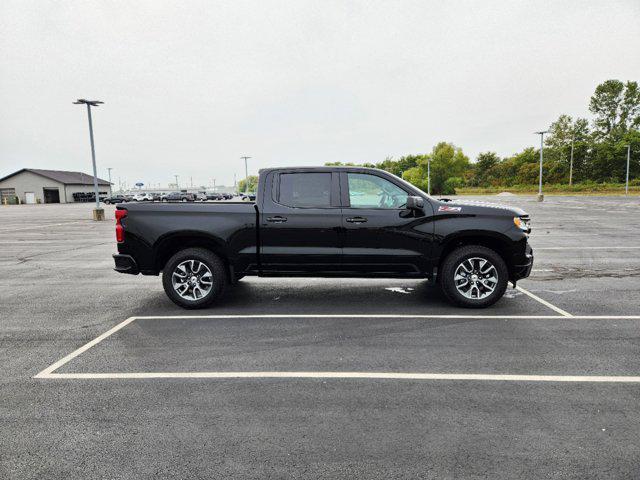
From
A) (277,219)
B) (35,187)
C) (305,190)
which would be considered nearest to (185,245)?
(277,219)

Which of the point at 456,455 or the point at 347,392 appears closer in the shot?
the point at 456,455

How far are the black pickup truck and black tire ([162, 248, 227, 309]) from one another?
0.05 ft

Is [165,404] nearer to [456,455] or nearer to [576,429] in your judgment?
[456,455]

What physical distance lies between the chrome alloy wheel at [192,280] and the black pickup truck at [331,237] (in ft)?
0.05

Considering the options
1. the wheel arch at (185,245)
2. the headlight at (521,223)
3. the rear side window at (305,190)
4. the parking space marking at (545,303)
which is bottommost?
the parking space marking at (545,303)

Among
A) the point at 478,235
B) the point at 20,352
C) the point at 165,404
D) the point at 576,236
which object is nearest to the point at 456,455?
the point at 165,404

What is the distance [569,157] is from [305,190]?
102 metres

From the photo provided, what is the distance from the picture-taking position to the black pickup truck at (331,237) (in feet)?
20.9

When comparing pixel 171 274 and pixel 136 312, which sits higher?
pixel 171 274

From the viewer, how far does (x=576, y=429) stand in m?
3.23

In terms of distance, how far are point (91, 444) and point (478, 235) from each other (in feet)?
17.2

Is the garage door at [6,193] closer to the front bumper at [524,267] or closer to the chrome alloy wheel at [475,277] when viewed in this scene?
the chrome alloy wheel at [475,277]

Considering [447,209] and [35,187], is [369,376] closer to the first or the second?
[447,209]

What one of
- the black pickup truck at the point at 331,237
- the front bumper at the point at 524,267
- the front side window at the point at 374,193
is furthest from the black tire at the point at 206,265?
the front bumper at the point at 524,267
